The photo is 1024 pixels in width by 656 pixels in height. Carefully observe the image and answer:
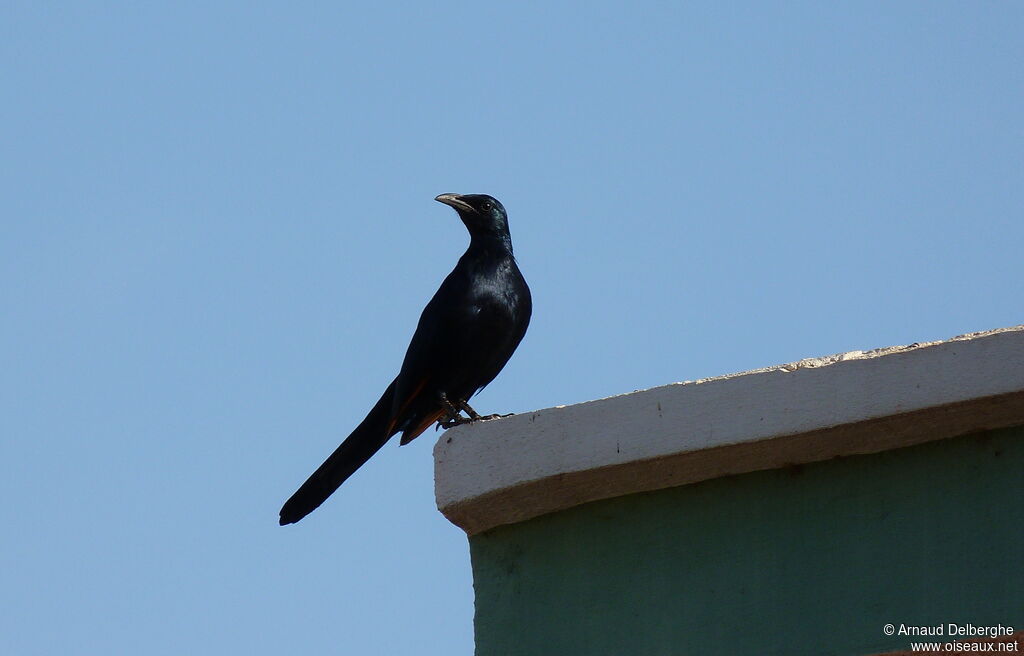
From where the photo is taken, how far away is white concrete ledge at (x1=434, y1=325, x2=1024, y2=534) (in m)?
3.28

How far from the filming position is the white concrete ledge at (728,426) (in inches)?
129

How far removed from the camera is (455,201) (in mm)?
6855

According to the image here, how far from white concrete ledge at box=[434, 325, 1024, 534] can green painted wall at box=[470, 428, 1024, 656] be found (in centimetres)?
6

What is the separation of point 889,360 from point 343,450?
306 cm

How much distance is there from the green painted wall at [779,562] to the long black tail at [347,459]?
82.6 inches

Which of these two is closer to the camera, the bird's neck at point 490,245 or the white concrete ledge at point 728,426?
the white concrete ledge at point 728,426

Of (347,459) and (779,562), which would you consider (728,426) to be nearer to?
(779,562)

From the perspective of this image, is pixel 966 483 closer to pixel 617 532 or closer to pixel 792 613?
pixel 792 613

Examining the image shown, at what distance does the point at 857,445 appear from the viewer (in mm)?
3428

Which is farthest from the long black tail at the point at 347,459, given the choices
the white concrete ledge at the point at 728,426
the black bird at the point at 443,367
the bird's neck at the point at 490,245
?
the white concrete ledge at the point at 728,426

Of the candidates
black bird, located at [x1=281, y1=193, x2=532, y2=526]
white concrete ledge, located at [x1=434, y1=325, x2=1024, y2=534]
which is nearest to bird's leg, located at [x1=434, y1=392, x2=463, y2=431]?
black bird, located at [x1=281, y1=193, x2=532, y2=526]

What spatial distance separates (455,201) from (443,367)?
135 cm

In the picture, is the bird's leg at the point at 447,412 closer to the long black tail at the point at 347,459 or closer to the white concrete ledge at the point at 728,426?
the long black tail at the point at 347,459

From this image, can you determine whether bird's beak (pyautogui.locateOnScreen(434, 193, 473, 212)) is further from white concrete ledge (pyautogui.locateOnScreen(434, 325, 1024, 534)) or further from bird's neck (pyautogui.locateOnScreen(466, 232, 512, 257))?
white concrete ledge (pyautogui.locateOnScreen(434, 325, 1024, 534))
